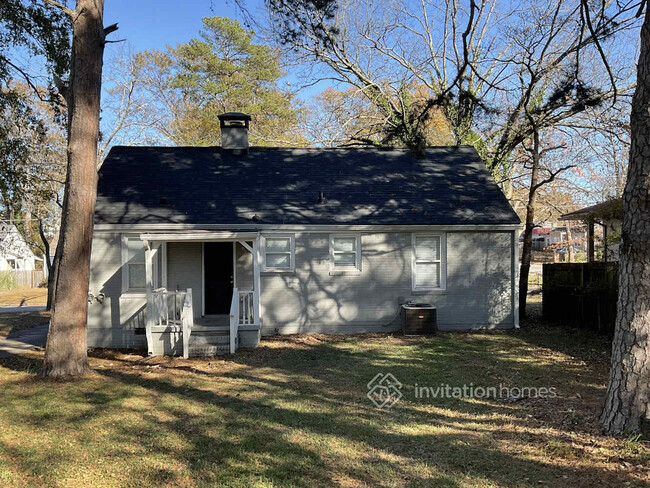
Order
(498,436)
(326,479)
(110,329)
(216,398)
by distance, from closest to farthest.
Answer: (326,479)
(498,436)
(216,398)
(110,329)

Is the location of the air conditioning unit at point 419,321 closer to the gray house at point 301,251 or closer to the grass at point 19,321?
the gray house at point 301,251

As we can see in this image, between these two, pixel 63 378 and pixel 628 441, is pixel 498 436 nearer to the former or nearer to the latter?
pixel 628 441

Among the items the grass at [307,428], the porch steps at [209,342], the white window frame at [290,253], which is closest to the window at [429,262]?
the white window frame at [290,253]

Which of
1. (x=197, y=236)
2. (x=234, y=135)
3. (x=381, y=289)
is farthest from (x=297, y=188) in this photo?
(x=197, y=236)

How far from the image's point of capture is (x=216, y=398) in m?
6.46

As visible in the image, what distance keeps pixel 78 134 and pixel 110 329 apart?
196 inches

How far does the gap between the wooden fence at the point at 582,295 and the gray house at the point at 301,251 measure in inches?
55.7

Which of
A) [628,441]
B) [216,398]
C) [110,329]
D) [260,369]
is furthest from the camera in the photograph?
[110,329]

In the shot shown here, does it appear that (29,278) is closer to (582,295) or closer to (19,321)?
(19,321)

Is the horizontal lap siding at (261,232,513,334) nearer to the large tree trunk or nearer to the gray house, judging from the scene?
the gray house

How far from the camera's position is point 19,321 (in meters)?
14.8

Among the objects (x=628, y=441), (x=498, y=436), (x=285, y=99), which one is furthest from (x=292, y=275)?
(x=285, y=99)

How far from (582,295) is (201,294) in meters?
9.35

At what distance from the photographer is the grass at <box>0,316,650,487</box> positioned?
410 cm
